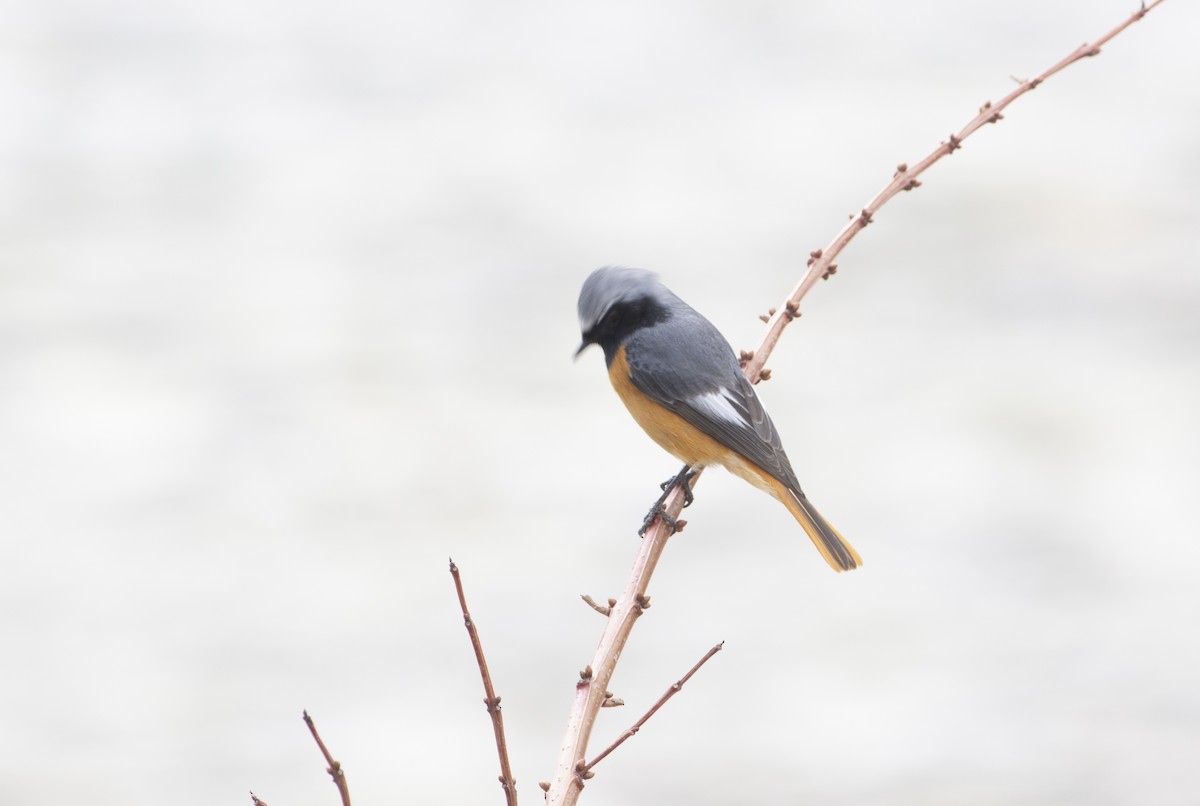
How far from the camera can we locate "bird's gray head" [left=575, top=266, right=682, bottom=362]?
3135mm

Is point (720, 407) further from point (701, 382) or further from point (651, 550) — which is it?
point (651, 550)

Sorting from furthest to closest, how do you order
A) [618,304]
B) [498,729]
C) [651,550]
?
1. [618,304]
2. [651,550]
3. [498,729]

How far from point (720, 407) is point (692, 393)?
0.30ft

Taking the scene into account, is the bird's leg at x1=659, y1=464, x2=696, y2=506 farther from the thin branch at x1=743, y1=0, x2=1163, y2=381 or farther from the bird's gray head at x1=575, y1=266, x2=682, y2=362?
the thin branch at x1=743, y1=0, x2=1163, y2=381

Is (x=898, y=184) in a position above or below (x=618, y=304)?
below

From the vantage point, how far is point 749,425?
12.2ft

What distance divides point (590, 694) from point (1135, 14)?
1.31 m

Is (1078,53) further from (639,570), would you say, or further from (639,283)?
(639,283)

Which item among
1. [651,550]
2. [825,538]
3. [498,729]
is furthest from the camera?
[825,538]

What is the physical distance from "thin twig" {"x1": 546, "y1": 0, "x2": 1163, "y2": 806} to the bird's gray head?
374mm

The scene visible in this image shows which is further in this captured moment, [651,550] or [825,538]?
[825,538]

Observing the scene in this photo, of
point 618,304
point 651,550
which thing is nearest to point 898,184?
point 651,550

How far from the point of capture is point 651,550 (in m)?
2.27

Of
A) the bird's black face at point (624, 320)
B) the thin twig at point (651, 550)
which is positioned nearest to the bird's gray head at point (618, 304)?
the bird's black face at point (624, 320)
